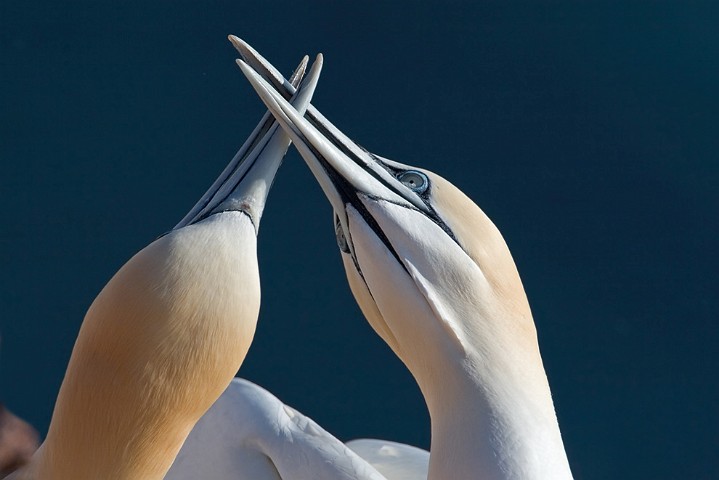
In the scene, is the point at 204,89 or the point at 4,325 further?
the point at 204,89

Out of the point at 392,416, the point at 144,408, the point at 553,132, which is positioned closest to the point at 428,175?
the point at 144,408

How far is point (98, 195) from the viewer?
20.6ft

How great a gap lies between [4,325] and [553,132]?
2.79m

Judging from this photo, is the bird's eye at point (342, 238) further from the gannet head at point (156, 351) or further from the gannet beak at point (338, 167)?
the gannet head at point (156, 351)

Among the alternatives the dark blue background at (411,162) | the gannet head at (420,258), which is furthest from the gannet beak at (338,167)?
the dark blue background at (411,162)

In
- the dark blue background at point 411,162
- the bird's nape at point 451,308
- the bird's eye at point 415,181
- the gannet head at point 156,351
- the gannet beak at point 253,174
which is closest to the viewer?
the gannet head at point 156,351

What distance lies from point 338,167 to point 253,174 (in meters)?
0.28

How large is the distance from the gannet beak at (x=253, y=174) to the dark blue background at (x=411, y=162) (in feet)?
8.67

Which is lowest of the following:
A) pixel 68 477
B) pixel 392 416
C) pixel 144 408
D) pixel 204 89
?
pixel 392 416

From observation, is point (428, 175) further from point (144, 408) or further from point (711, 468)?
point (711, 468)

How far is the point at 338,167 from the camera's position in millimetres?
3537

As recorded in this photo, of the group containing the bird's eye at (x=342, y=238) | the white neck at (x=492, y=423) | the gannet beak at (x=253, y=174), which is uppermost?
the gannet beak at (x=253, y=174)

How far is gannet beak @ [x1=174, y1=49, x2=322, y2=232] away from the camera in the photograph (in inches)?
128

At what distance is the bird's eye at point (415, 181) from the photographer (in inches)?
141
